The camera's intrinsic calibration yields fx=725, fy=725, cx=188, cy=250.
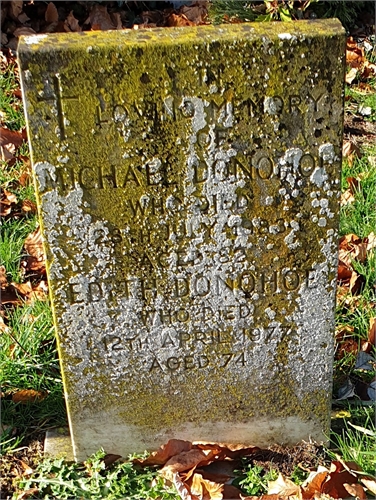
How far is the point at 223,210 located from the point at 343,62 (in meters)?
0.53

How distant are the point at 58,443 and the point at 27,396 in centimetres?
26

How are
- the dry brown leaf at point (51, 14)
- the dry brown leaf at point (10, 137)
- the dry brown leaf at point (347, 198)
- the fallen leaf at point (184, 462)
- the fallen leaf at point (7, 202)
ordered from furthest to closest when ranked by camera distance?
the dry brown leaf at point (51, 14) → the dry brown leaf at point (10, 137) → the fallen leaf at point (7, 202) → the dry brown leaf at point (347, 198) → the fallen leaf at point (184, 462)

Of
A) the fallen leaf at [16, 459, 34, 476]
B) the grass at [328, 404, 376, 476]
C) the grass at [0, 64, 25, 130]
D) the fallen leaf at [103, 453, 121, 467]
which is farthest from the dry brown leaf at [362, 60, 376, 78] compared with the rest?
the fallen leaf at [16, 459, 34, 476]

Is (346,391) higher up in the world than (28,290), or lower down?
lower down

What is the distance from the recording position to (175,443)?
2.46m

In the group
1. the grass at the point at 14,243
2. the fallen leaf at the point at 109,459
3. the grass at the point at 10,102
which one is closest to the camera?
the fallen leaf at the point at 109,459

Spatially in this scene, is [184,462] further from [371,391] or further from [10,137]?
[10,137]

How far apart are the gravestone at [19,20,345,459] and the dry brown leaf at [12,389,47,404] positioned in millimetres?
342

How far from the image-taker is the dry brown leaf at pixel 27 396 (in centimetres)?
273

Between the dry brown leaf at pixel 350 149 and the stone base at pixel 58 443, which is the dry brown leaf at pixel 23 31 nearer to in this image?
the dry brown leaf at pixel 350 149

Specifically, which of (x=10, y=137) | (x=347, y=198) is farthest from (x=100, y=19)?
(x=347, y=198)

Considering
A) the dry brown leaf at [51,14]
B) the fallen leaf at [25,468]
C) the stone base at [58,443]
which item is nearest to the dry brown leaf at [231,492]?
the stone base at [58,443]

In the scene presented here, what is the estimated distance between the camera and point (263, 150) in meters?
2.03

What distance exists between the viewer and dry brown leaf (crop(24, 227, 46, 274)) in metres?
3.48
